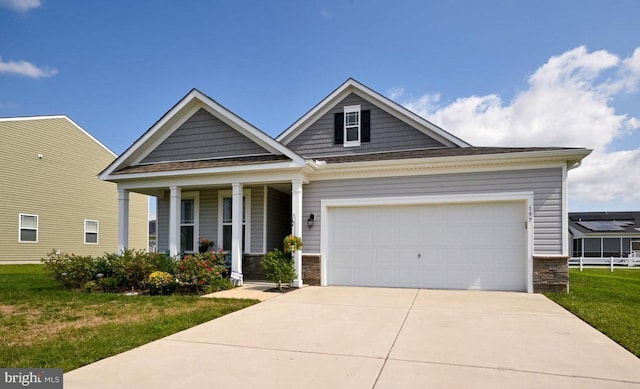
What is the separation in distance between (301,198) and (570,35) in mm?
8598

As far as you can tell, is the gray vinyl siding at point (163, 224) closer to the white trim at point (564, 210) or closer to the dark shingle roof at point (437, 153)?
the dark shingle roof at point (437, 153)

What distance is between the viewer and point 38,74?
64.8 ft

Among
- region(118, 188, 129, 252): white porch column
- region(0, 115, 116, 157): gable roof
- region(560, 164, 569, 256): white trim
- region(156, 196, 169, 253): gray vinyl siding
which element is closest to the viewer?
region(560, 164, 569, 256): white trim

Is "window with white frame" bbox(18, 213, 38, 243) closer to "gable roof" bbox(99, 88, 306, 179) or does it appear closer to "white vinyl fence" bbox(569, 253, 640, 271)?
"gable roof" bbox(99, 88, 306, 179)

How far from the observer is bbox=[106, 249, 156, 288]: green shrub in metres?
10.4

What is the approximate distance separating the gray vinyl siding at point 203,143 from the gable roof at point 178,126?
16 cm

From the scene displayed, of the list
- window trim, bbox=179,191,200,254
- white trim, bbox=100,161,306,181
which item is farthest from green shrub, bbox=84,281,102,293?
window trim, bbox=179,191,200,254

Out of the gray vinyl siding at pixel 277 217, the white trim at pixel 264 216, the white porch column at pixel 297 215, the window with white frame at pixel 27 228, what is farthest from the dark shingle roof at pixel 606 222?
the window with white frame at pixel 27 228

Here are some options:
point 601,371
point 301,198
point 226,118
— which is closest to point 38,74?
point 226,118

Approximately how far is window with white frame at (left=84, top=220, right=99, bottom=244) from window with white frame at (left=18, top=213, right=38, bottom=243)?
277cm

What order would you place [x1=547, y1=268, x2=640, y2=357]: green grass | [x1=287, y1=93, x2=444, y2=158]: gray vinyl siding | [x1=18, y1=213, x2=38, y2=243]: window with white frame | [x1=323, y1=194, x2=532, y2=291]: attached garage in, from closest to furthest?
1. [x1=547, y1=268, x2=640, y2=357]: green grass
2. [x1=323, y1=194, x2=532, y2=291]: attached garage
3. [x1=287, y1=93, x2=444, y2=158]: gray vinyl siding
4. [x1=18, y1=213, x2=38, y2=243]: window with white frame

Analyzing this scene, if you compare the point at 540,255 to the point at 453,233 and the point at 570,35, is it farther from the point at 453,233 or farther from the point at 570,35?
the point at 570,35

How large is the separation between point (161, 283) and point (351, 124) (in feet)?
26.3

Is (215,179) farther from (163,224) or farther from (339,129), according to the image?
(339,129)
